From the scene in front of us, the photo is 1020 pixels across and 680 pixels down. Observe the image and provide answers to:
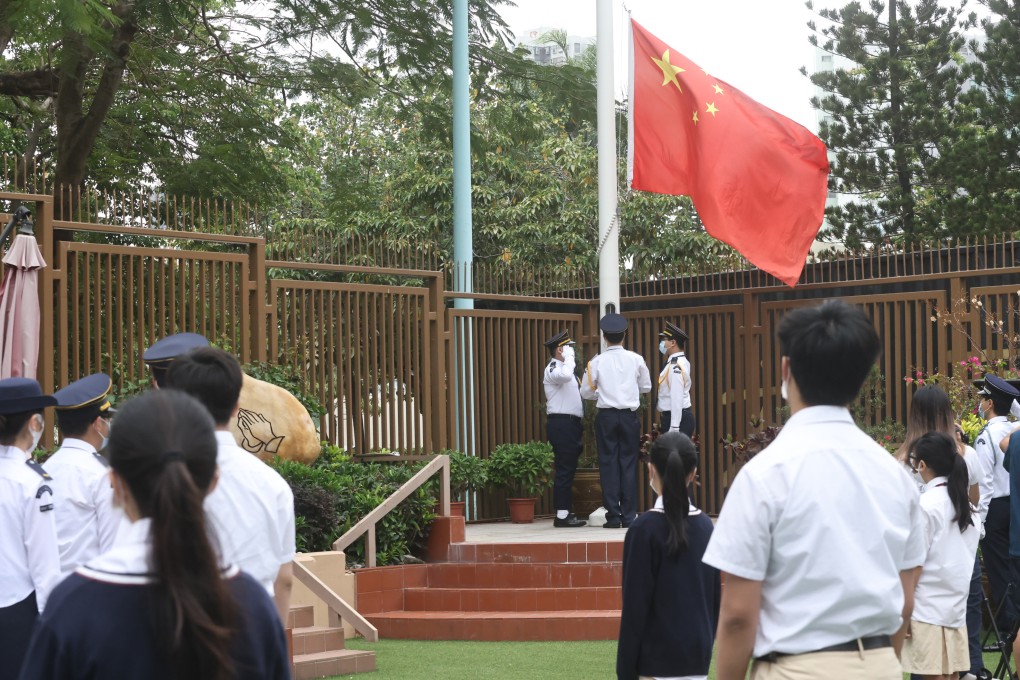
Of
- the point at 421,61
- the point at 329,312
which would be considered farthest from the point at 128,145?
the point at 329,312

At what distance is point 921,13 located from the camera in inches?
1038

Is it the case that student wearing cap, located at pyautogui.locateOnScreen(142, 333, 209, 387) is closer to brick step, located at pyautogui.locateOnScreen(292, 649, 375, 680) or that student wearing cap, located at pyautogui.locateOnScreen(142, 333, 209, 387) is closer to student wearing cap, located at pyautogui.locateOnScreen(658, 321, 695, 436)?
brick step, located at pyautogui.locateOnScreen(292, 649, 375, 680)

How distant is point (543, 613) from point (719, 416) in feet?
14.7

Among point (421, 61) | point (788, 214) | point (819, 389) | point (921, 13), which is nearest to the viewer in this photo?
point (819, 389)

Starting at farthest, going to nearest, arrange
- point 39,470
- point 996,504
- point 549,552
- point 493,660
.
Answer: point 549,552 < point 493,660 < point 996,504 < point 39,470

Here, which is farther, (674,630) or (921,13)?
(921,13)

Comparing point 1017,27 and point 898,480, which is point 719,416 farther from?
point 1017,27

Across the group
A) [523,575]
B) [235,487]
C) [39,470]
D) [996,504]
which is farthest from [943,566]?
[523,575]

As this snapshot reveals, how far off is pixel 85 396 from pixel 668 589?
87.0 inches

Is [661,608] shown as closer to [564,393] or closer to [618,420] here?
[618,420]

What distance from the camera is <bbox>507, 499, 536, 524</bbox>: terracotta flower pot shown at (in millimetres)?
12992

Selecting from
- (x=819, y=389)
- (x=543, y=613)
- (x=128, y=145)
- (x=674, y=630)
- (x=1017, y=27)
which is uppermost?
(x=1017, y=27)

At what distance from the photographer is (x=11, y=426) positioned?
4355 millimetres

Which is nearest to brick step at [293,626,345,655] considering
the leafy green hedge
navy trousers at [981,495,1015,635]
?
the leafy green hedge
